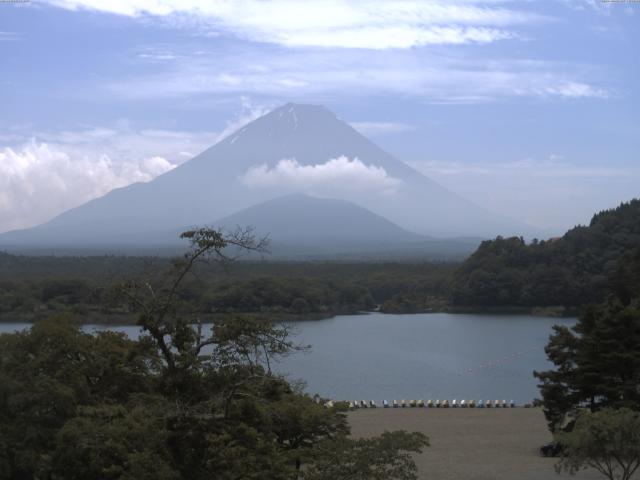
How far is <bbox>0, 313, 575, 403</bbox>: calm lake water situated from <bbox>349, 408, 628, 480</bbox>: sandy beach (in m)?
2.54

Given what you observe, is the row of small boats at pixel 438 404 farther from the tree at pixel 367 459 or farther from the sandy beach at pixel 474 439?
the tree at pixel 367 459

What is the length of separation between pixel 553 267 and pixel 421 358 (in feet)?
60.0

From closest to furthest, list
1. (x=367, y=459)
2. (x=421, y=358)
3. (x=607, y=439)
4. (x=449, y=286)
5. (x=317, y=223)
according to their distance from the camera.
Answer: (x=367, y=459) → (x=607, y=439) → (x=421, y=358) → (x=449, y=286) → (x=317, y=223)

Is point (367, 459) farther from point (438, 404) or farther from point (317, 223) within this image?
point (317, 223)

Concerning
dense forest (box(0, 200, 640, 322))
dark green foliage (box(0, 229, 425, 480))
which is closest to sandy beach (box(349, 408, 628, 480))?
dark green foliage (box(0, 229, 425, 480))

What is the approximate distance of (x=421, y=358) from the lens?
2559 cm

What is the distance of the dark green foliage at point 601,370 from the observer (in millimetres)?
11914

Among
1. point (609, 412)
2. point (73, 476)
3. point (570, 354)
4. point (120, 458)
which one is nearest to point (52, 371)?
point (73, 476)

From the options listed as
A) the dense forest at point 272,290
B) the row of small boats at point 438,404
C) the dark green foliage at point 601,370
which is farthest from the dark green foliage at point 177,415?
the dense forest at point 272,290

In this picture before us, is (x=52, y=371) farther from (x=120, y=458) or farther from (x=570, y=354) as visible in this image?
(x=570, y=354)

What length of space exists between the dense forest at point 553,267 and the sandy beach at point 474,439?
2383cm

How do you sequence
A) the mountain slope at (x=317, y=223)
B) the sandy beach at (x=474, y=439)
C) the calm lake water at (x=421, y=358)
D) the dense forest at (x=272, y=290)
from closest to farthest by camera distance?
the sandy beach at (x=474, y=439) → the calm lake water at (x=421, y=358) → the dense forest at (x=272, y=290) → the mountain slope at (x=317, y=223)

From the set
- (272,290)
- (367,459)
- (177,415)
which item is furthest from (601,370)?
(272,290)

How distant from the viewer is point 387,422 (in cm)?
1498
